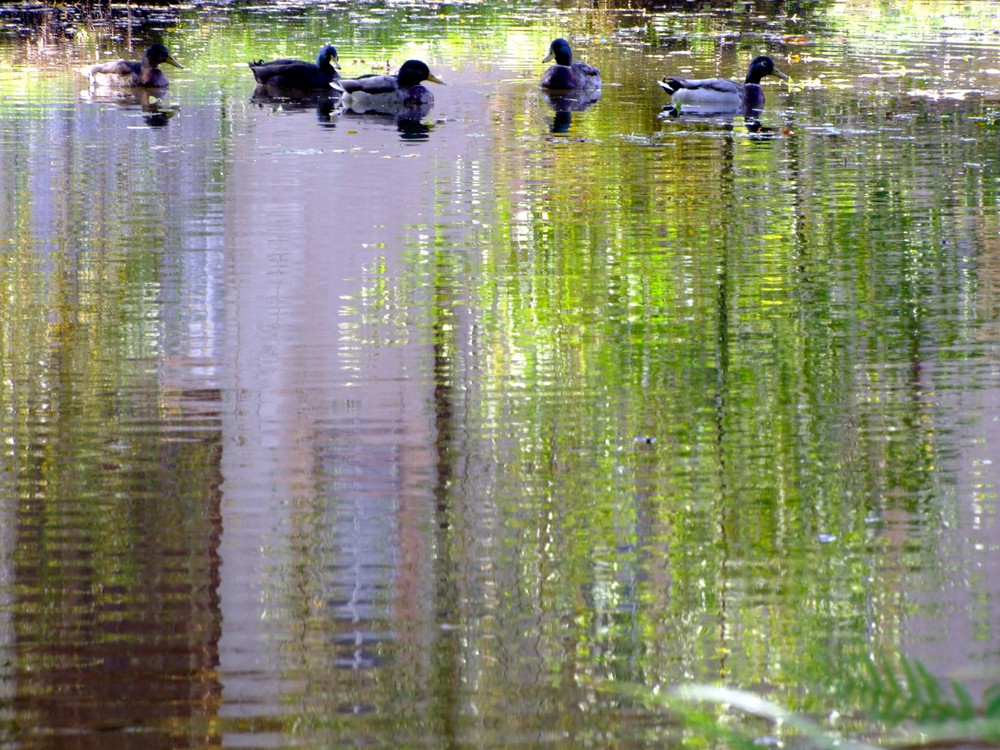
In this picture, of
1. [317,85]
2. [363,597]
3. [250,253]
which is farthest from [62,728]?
[317,85]

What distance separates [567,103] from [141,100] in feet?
17.2

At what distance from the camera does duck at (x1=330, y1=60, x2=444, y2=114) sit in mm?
19891

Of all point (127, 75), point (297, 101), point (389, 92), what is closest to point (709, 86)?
point (389, 92)

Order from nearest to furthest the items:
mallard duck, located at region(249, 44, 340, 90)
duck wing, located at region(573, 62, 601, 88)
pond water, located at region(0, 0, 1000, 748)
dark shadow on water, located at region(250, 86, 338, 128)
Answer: pond water, located at region(0, 0, 1000, 748), dark shadow on water, located at region(250, 86, 338, 128), duck wing, located at region(573, 62, 601, 88), mallard duck, located at region(249, 44, 340, 90)

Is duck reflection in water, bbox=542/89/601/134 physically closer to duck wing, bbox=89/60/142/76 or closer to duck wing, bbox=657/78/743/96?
duck wing, bbox=657/78/743/96

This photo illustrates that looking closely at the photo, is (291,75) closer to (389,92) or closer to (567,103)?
(389,92)

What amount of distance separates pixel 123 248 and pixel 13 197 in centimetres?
255

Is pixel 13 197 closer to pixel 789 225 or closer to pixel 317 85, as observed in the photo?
pixel 789 225

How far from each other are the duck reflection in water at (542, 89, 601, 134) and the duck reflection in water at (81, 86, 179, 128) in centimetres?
432

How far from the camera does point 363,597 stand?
516 centimetres

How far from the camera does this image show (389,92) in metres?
19.9

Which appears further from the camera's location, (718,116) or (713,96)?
(713,96)

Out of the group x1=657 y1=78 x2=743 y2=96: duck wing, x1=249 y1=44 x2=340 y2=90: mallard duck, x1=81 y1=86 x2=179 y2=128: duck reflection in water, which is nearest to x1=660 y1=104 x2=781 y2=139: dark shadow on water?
x1=657 y1=78 x2=743 y2=96: duck wing

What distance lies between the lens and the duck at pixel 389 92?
19.9 metres
